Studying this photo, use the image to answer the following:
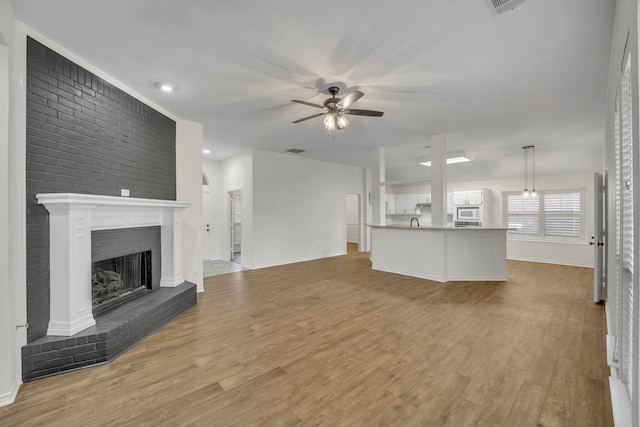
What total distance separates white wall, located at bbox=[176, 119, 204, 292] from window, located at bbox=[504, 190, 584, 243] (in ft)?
26.4

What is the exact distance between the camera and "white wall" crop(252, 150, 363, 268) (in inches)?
253

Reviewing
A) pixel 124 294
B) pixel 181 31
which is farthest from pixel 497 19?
pixel 124 294

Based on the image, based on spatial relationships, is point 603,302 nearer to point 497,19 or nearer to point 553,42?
point 553,42

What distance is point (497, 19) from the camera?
6.96 feet

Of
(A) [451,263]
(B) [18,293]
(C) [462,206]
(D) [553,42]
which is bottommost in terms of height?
Result: (A) [451,263]

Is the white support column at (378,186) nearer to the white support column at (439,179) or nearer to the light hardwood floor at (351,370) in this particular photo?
the white support column at (439,179)

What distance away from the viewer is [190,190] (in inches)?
177

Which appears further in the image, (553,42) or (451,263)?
(451,263)

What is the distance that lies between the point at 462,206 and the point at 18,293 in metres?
9.29

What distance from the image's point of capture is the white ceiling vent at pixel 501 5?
1.92 meters

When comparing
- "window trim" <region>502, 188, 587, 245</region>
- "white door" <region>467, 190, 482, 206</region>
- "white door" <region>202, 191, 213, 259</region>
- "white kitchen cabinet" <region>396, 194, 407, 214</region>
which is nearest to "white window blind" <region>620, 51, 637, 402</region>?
"window trim" <region>502, 188, 587, 245</region>

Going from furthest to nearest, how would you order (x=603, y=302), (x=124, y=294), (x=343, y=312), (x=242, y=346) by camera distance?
(x=603, y=302) < (x=343, y=312) < (x=124, y=294) < (x=242, y=346)

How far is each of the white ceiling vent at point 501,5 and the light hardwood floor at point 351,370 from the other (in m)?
2.81

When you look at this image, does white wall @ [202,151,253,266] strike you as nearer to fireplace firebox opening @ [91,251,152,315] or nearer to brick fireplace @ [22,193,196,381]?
fireplace firebox opening @ [91,251,152,315]
